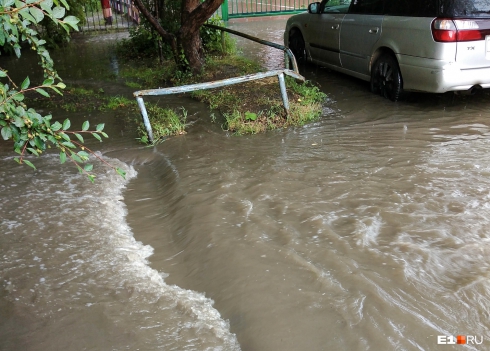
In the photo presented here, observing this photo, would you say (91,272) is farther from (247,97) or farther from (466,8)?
(466,8)

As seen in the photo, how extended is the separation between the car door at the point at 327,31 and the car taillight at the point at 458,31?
2.31 meters

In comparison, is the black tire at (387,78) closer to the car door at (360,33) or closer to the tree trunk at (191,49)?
the car door at (360,33)

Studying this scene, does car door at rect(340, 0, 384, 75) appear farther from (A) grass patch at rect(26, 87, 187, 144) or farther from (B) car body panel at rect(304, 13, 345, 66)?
(A) grass patch at rect(26, 87, 187, 144)

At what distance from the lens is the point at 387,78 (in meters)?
7.16

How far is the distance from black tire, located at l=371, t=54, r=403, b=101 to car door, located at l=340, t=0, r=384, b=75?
195 mm

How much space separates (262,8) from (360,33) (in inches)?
453

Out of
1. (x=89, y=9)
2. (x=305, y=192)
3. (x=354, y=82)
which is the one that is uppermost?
(x=89, y=9)

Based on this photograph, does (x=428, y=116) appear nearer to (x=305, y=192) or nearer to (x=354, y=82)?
(x=354, y=82)

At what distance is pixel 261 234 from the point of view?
395 cm

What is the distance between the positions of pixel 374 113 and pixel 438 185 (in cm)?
241

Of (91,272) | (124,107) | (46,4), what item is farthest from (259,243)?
(124,107)

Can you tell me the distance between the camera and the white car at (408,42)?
19.6 feet

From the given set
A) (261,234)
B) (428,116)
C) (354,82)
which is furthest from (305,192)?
(354,82)

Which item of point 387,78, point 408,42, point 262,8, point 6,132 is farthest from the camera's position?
point 262,8
